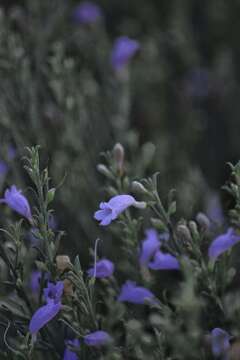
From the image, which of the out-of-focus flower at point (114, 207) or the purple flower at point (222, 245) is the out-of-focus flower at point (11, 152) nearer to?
the out-of-focus flower at point (114, 207)

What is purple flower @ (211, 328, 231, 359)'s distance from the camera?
4.18 ft

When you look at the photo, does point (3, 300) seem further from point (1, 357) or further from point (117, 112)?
point (117, 112)

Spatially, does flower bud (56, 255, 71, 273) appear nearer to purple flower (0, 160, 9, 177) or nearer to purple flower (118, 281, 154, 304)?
purple flower (118, 281, 154, 304)

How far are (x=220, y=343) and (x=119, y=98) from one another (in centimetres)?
149

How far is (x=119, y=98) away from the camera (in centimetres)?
260

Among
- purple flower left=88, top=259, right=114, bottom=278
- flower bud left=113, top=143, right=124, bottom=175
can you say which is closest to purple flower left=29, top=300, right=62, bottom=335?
purple flower left=88, top=259, right=114, bottom=278

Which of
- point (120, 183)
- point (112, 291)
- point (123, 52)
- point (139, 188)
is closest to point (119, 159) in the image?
point (120, 183)

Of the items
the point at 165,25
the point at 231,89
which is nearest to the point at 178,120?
the point at 231,89

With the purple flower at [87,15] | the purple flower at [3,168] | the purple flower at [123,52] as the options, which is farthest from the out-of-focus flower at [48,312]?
the purple flower at [87,15]

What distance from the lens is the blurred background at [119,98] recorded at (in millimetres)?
2143

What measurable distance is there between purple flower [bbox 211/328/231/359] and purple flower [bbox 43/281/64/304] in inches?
13.6

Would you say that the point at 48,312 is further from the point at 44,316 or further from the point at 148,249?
the point at 148,249

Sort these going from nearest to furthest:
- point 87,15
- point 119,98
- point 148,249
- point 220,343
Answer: point 220,343, point 148,249, point 119,98, point 87,15

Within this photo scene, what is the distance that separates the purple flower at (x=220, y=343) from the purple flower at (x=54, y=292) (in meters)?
0.35
